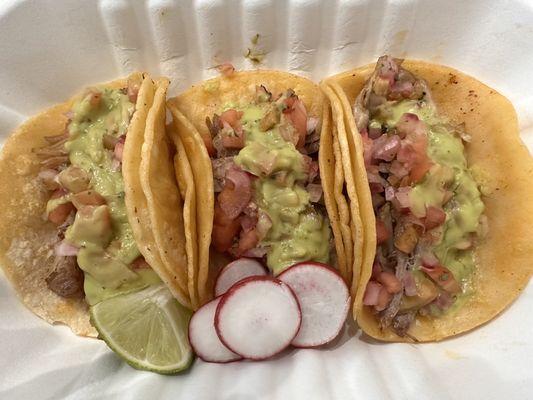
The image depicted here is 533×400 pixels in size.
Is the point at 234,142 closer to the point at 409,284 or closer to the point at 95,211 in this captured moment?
the point at 95,211

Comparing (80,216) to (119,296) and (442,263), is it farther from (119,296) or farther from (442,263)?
(442,263)

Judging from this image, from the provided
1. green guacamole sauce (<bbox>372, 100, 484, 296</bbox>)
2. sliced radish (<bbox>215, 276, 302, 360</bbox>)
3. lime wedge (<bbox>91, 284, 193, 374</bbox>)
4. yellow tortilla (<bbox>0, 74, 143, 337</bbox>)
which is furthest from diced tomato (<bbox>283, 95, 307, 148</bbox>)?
yellow tortilla (<bbox>0, 74, 143, 337</bbox>)

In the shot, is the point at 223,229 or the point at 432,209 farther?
the point at 223,229

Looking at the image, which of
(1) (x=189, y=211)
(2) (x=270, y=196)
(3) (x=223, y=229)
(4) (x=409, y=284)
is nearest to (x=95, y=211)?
(1) (x=189, y=211)

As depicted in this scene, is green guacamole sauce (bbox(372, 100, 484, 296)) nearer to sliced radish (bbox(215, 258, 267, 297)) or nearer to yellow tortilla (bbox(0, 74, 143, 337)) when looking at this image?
sliced radish (bbox(215, 258, 267, 297))

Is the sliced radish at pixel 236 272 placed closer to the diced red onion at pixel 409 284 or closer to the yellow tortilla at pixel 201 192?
the yellow tortilla at pixel 201 192
